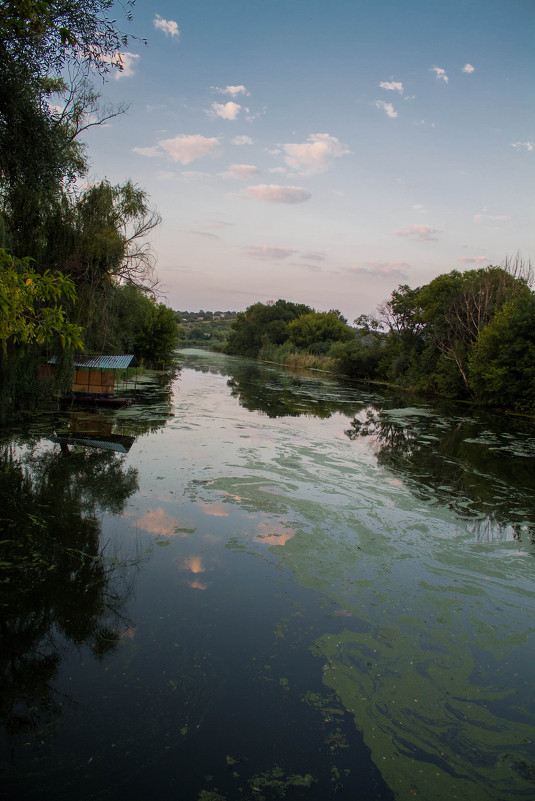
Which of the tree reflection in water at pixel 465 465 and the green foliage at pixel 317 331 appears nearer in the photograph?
the tree reflection in water at pixel 465 465

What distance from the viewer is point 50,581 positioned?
524cm

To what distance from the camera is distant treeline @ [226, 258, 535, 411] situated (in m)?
27.2

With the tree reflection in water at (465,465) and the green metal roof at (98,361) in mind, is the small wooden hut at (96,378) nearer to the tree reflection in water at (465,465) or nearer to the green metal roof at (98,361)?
the green metal roof at (98,361)

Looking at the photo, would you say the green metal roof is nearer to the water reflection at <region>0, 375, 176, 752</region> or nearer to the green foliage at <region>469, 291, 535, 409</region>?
the water reflection at <region>0, 375, 176, 752</region>

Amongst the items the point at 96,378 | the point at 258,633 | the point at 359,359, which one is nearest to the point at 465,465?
the point at 258,633

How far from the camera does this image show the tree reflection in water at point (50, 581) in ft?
12.3

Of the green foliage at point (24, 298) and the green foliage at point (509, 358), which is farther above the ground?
the green foliage at point (509, 358)

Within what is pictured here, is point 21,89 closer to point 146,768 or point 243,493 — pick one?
point 243,493

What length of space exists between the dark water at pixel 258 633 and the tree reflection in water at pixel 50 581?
2cm

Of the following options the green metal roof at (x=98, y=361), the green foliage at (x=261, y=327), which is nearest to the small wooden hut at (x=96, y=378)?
the green metal roof at (x=98, y=361)

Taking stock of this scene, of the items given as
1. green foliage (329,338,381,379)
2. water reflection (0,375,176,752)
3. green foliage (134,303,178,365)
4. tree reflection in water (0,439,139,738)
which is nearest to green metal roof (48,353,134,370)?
water reflection (0,375,176,752)

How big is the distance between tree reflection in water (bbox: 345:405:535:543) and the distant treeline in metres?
7.11

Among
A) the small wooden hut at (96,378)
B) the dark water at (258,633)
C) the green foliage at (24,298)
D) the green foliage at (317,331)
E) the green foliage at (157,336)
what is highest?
the green foliage at (317,331)

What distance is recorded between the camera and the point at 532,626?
5.22 metres
